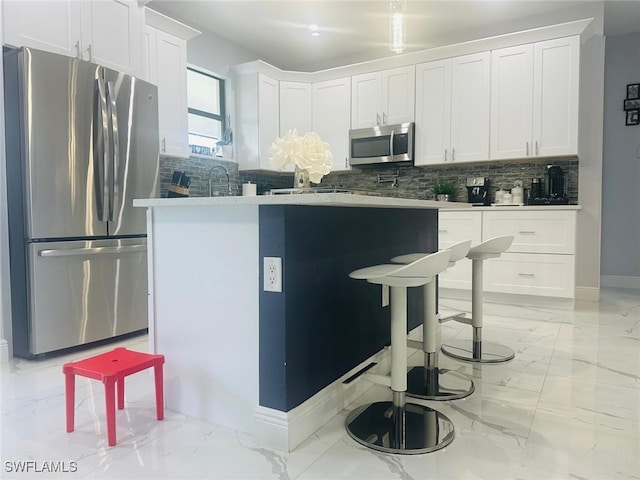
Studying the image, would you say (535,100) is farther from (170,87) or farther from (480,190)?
(170,87)

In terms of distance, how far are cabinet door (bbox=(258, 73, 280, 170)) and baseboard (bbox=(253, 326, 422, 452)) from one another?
11.6ft

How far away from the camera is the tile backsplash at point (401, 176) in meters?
4.51

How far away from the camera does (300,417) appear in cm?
169

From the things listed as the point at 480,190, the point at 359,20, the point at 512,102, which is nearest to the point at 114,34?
the point at 359,20

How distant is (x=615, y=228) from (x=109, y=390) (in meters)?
5.71

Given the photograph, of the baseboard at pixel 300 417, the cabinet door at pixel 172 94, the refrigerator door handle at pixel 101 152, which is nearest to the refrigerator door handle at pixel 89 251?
the refrigerator door handle at pixel 101 152

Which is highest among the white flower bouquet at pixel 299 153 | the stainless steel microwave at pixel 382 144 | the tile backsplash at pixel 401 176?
the stainless steel microwave at pixel 382 144

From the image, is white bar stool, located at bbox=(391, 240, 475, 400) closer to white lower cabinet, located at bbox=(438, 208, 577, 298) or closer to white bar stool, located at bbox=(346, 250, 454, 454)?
white bar stool, located at bbox=(346, 250, 454, 454)

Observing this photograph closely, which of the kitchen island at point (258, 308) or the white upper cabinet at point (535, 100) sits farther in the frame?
the white upper cabinet at point (535, 100)

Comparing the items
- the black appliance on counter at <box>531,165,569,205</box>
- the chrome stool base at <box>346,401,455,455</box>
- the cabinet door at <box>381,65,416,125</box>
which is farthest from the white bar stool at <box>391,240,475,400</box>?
the cabinet door at <box>381,65,416,125</box>

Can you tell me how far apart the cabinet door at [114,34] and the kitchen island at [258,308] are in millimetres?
1811

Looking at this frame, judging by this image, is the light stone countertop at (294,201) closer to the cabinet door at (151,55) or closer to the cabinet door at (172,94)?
the cabinet door at (172,94)

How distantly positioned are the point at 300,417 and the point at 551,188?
12.4 feet

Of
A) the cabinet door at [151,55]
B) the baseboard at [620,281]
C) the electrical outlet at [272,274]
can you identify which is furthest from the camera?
the baseboard at [620,281]
